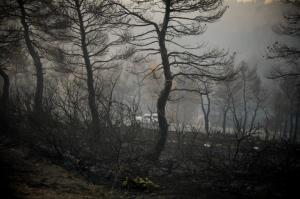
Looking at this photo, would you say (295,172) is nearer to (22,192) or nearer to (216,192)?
(216,192)

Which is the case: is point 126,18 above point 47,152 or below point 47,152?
above

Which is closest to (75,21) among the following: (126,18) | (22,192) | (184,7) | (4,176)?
(126,18)

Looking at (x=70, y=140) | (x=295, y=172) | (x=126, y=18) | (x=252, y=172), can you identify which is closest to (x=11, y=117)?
(x=70, y=140)

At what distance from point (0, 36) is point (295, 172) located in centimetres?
1564

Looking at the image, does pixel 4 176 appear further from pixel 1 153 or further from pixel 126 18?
pixel 126 18

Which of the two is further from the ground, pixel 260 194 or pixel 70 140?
pixel 70 140

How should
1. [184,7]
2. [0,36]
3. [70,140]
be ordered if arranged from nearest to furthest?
[70,140] → [184,7] → [0,36]

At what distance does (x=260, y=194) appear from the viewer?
558 centimetres

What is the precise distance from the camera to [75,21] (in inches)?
390

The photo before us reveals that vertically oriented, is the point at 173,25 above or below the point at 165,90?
above

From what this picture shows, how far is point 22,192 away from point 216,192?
4.90m

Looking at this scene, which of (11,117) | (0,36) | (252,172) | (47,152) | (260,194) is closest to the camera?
(260,194)

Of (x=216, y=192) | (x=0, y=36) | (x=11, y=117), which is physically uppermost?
(x=0, y=36)

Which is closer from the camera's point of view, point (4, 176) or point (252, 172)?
point (4, 176)
